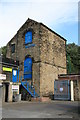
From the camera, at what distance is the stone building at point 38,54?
850 inches

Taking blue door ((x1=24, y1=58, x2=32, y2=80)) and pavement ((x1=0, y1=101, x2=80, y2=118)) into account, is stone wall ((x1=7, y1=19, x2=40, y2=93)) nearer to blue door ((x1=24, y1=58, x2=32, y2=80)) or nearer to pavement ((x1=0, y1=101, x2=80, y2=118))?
blue door ((x1=24, y1=58, x2=32, y2=80))

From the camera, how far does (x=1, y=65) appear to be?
66.2 ft

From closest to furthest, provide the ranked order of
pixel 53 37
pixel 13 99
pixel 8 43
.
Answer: pixel 13 99, pixel 53 37, pixel 8 43

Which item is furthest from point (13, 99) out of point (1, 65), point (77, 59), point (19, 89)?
point (77, 59)

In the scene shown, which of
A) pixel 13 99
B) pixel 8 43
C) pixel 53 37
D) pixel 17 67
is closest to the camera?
pixel 13 99

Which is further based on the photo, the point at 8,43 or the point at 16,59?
the point at 8,43

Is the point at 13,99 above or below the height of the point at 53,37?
below

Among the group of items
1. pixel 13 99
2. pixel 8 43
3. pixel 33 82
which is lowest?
pixel 13 99

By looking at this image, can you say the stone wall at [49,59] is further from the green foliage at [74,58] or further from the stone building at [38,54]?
the green foliage at [74,58]

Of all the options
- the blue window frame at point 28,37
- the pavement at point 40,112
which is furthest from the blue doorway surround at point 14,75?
the pavement at point 40,112

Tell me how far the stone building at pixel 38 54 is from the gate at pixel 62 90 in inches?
48.6

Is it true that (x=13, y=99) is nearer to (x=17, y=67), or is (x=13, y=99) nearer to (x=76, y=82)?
(x=17, y=67)

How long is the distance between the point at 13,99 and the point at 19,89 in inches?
122

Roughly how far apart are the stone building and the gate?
1235mm
